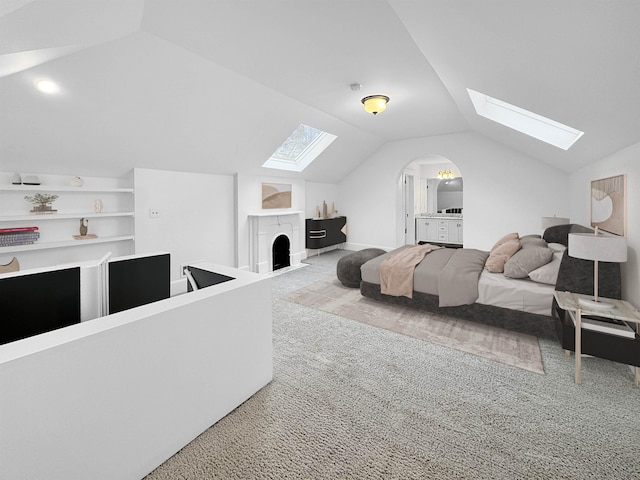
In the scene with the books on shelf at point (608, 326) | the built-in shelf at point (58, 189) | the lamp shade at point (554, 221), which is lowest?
the books on shelf at point (608, 326)

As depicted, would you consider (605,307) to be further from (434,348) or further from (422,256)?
(422,256)

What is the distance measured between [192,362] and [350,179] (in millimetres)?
6746

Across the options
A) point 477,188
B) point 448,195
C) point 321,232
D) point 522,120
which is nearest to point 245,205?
point 321,232

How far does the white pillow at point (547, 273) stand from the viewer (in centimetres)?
297

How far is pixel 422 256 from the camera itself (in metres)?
4.20

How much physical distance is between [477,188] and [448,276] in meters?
3.53

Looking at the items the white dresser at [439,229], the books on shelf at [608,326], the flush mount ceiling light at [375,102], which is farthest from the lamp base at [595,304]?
the white dresser at [439,229]

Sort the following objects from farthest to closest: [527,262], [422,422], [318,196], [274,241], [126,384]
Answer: [318,196] < [274,241] < [527,262] < [422,422] < [126,384]

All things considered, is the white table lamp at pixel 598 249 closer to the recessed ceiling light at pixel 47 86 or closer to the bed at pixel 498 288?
the bed at pixel 498 288

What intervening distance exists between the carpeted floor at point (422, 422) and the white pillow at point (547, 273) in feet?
2.21

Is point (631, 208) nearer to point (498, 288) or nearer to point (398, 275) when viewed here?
point (498, 288)

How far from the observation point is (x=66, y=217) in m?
3.40

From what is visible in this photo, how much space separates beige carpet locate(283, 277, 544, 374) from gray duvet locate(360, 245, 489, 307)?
0.92 ft

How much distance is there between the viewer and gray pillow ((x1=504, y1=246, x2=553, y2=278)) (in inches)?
125
